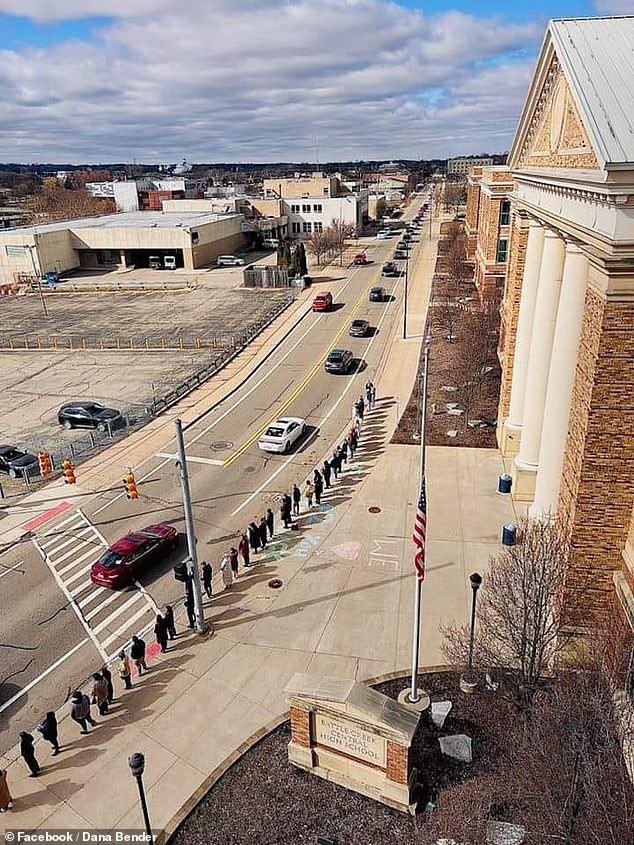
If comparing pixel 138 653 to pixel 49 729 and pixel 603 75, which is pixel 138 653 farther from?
pixel 603 75

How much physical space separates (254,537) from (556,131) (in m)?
14.1

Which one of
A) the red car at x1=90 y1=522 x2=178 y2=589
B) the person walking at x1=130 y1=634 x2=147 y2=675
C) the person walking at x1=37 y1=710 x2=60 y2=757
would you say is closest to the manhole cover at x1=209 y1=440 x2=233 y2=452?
the red car at x1=90 y1=522 x2=178 y2=589

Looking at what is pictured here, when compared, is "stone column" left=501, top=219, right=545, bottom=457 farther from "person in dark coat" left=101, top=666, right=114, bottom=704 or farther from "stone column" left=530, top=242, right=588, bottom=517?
"person in dark coat" left=101, top=666, right=114, bottom=704

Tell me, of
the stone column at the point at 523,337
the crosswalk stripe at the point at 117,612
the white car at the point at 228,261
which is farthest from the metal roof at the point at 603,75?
the white car at the point at 228,261

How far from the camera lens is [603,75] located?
12.6 metres

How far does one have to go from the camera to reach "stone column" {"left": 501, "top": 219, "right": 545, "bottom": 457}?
70.0 ft

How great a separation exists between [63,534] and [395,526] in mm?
11597

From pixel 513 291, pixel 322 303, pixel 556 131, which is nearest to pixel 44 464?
pixel 513 291

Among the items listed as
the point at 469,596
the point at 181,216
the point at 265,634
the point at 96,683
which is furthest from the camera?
the point at 181,216

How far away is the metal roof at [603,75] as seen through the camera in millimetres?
10961

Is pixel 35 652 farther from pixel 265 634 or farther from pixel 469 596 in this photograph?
pixel 469 596

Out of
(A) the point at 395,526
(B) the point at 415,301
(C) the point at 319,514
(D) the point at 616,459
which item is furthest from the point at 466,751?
(B) the point at 415,301

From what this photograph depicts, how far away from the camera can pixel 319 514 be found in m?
A: 21.7

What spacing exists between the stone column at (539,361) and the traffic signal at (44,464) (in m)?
18.7
